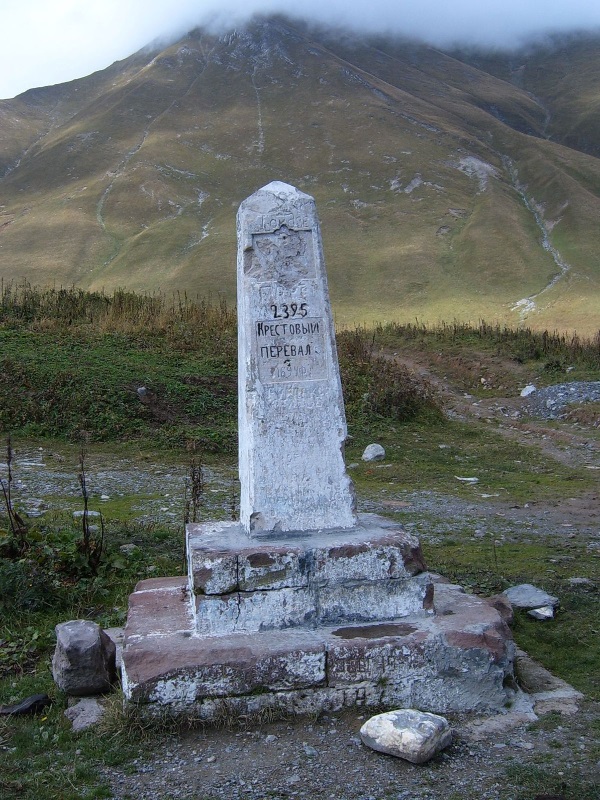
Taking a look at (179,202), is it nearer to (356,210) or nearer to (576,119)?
(356,210)

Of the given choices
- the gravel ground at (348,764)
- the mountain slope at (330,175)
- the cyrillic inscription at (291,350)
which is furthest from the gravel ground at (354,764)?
the mountain slope at (330,175)

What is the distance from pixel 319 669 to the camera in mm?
4414

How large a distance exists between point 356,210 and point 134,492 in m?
57.7

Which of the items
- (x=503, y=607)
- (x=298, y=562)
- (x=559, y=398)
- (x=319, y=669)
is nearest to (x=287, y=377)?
(x=298, y=562)

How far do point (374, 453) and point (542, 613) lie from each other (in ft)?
20.3

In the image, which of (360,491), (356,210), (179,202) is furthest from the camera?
(179,202)

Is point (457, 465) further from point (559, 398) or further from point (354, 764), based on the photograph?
point (354, 764)

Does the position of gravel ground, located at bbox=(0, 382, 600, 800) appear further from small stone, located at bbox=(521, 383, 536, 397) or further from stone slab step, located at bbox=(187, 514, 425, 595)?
small stone, located at bbox=(521, 383, 536, 397)

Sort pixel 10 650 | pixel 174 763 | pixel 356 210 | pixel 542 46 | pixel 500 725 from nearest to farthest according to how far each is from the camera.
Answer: pixel 174 763 → pixel 500 725 → pixel 10 650 → pixel 356 210 → pixel 542 46

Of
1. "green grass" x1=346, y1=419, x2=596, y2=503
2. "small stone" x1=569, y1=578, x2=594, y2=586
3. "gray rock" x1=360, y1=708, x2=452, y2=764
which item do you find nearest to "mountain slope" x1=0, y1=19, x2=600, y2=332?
"green grass" x1=346, y1=419, x2=596, y2=503

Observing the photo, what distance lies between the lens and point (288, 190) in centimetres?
531

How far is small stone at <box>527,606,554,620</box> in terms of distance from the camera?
592 cm

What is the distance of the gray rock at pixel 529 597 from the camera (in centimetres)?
610

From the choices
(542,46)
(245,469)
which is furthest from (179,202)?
(542,46)
